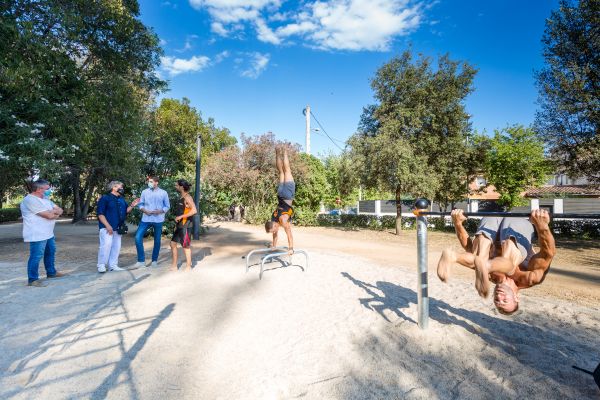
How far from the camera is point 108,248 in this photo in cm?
627

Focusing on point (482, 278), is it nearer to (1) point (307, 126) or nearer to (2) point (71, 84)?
(2) point (71, 84)

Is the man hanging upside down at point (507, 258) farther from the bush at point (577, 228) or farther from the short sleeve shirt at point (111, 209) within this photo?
the bush at point (577, 228)

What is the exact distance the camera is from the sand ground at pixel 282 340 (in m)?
2.49

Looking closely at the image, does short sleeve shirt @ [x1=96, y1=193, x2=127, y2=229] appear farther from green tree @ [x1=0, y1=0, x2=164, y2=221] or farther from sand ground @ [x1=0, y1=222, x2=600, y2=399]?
green tree @ [x1=0, y1=0, x2=164, y2=221]

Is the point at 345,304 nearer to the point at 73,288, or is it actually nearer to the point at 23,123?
the point at 73,288

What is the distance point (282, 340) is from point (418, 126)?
1390 centimetres

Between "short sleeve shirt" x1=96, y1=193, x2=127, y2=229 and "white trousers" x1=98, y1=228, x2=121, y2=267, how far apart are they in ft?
0.61

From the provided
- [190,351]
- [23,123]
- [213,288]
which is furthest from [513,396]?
[23,123]

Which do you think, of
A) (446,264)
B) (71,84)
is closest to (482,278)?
(446,264)

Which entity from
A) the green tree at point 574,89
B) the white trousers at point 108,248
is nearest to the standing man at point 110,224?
the white trousers at point 108,248

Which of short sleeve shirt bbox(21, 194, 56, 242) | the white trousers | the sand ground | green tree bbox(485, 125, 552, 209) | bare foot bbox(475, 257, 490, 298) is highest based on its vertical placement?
green tree bbox(485, 125, 552, 209)

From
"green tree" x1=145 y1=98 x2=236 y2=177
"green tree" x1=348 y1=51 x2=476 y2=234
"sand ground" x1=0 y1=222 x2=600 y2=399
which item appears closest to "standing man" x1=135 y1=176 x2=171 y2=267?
"sand ground" x1=0 y1=222 x2=600 y2=399

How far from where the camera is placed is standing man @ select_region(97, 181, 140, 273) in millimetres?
6141

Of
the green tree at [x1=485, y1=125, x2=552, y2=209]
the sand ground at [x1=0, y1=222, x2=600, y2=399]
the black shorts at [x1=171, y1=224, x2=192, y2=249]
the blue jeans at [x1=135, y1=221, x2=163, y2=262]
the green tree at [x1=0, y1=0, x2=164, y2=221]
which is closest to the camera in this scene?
the sand ground at [x1=0, y1=222, x2=600, y2=399]
